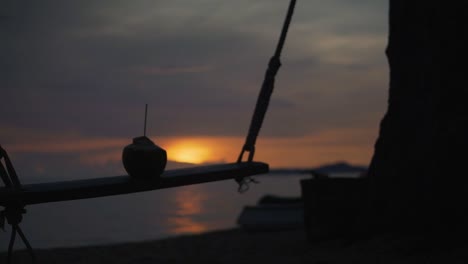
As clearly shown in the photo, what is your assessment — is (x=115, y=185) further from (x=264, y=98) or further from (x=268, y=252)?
(x=268, y=252)

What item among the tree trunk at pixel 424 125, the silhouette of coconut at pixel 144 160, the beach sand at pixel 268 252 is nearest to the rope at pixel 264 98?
the silhouette of coconut at pixel 144 160

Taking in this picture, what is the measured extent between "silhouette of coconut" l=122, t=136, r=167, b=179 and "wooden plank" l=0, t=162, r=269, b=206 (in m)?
0.06

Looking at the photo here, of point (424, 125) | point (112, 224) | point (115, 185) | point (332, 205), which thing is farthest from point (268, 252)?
point (112, 224)

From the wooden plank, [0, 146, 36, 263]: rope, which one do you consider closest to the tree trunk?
the wooden plank

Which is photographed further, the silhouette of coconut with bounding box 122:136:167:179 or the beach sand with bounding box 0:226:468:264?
the beach sand with bounding box 0:226:468:264

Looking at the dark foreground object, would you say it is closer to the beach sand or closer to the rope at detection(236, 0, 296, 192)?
the beach sand

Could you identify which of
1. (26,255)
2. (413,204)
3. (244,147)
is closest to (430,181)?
(413,204)

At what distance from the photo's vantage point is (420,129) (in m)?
8.97

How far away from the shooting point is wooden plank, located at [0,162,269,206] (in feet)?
15.4

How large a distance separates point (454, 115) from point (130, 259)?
5577mm

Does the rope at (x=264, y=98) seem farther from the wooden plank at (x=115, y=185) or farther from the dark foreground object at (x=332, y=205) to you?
the dark foreground object at (x=332, y=205)

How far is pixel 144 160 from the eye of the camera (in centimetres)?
502

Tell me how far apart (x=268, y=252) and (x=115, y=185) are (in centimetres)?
605

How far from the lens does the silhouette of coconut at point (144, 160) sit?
16.5 ft
